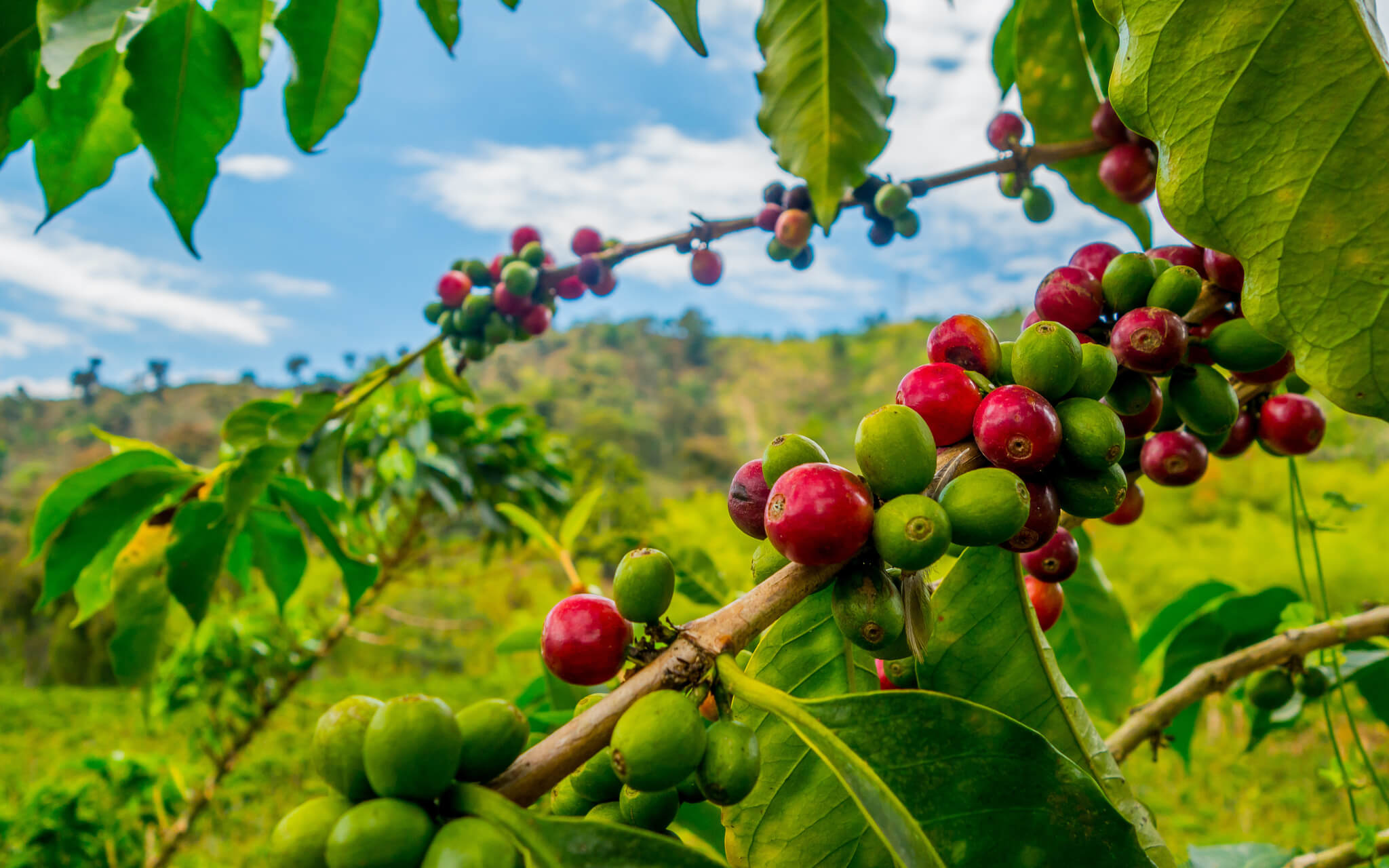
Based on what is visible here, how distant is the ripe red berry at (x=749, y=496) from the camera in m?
0.49

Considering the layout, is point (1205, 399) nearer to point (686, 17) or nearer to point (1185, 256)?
point (1185, 256)

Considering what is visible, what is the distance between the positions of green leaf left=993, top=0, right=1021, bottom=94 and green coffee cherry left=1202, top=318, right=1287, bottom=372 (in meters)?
0.61

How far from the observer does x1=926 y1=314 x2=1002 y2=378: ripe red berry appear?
21.7 inches

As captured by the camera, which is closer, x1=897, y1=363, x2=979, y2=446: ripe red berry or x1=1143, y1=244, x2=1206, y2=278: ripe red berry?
x1=897, y1=363, x2=979, y2=446: ripe red berry

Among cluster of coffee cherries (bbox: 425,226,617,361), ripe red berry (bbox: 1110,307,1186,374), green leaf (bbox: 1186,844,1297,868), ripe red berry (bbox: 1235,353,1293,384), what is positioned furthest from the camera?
cluster of coffee cherries (bbox: 425,226,617,361)

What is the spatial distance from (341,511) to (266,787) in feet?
17.7

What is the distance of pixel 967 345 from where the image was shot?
55 centimetres

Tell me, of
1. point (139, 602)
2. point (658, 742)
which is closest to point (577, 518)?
point (139, 602)

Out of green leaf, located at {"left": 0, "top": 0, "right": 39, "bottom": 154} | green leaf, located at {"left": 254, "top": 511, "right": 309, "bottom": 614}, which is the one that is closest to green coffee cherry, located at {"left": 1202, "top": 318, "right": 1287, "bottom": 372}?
green leaf, located at {"left": 0, "top": 0, "right": 39, "bottom": 154}

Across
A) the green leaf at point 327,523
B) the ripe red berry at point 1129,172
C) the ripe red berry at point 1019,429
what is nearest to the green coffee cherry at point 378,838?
the ripe red berry at point 1019,429

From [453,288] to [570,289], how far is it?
0.25 m

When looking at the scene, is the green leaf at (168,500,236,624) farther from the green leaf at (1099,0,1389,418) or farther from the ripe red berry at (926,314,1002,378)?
the green leaf at (1099,0,1389,418)

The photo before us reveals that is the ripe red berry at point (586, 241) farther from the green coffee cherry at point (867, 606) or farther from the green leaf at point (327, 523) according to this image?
the green coffee cherry at point (867, 606)

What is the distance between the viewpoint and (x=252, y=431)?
52.5 inches
